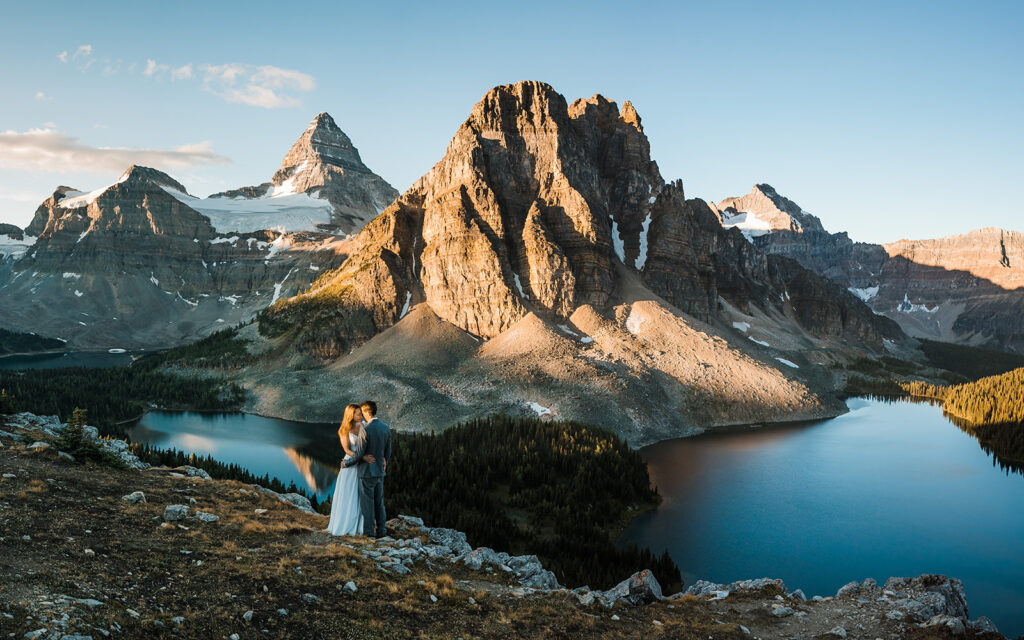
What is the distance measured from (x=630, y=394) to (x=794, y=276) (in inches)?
5187

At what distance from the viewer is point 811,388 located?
3031 inches

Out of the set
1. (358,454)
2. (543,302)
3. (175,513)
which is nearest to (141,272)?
(543,302)

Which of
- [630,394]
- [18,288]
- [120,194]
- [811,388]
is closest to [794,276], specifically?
[811,388]

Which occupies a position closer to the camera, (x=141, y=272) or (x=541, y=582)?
(x=541, y=582)

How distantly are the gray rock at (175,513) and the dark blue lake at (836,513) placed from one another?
74.6 feet

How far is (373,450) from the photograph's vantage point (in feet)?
49.6

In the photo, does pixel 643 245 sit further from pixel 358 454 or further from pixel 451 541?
pixel 358 454

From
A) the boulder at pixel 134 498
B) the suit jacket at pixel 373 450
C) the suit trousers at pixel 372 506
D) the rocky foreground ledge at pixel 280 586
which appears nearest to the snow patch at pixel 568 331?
the rocky foreground ledge at pixel 280 586

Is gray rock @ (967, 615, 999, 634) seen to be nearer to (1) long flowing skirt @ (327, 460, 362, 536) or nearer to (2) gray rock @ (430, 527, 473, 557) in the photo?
(2) gray rock @ (430, 527, 473, 557)

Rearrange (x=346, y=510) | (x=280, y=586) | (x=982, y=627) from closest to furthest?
1. (x=280, y=586)
2. (x=982, y=627)
3. (x=346, y=510)

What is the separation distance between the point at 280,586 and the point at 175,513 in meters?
5.26

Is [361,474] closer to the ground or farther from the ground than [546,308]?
closer to the ground

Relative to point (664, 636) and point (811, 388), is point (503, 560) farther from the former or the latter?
point (811, 388)

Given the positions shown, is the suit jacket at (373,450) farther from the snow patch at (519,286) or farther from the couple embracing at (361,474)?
the snow patch at (519,286)
